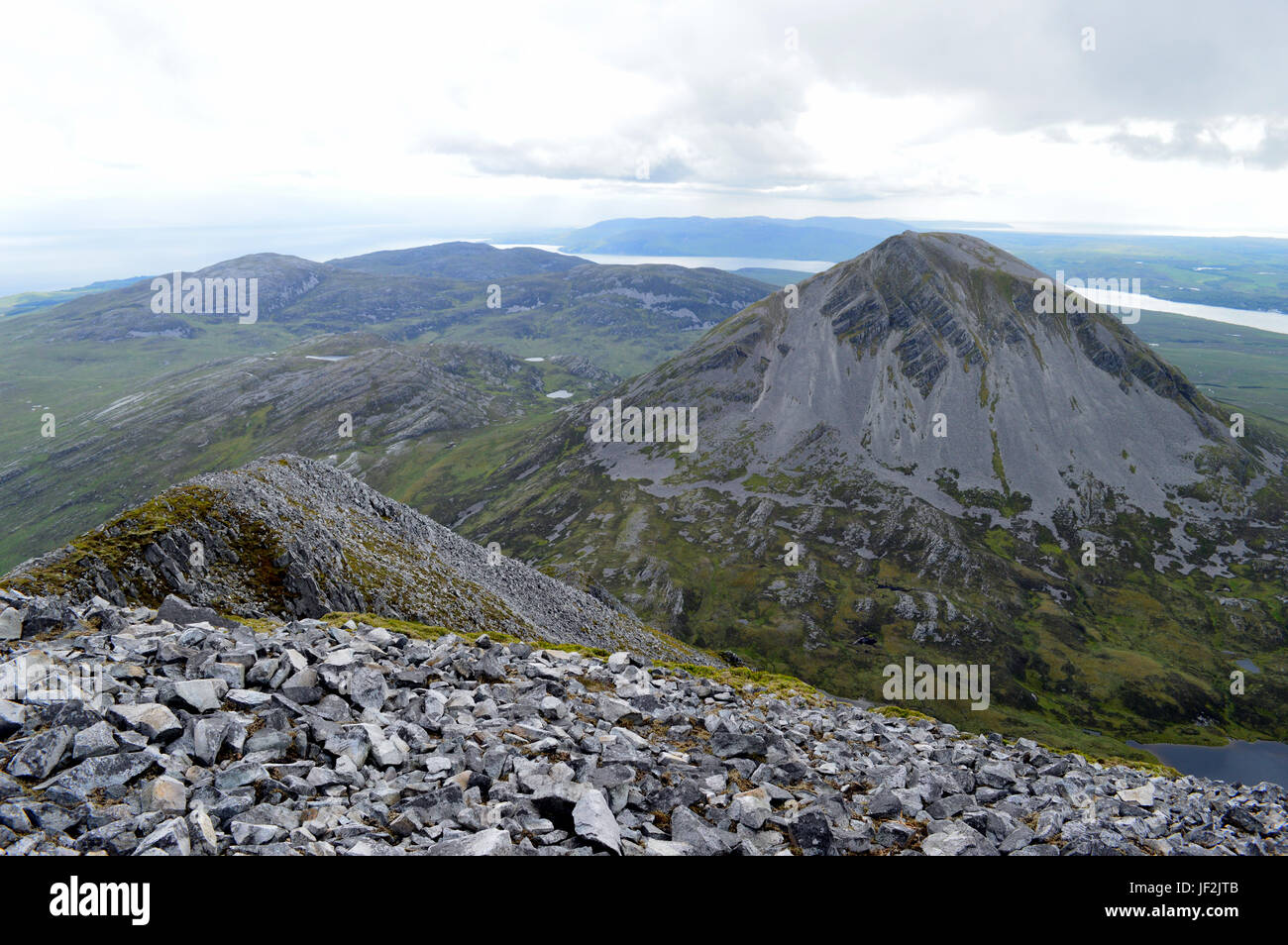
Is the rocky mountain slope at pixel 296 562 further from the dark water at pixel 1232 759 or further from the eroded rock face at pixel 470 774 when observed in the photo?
the dark water at pixel 1232 759

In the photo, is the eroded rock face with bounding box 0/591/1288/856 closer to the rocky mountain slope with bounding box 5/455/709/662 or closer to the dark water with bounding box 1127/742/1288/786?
the rocky mountain slope with bounding box 5/455/709/662

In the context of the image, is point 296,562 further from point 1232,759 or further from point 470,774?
point 1232,759

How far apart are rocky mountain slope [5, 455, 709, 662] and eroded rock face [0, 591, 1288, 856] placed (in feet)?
45.0

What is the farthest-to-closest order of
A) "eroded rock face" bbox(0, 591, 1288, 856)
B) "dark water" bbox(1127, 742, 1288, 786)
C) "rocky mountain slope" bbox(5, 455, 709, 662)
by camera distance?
"dark water" bbox(1127, 742, 1288, 786) → "rocky mountain slope" bbox(5, 455, 709, 662) → "eroded rock face" bbox(0, 591, 1288, 856)

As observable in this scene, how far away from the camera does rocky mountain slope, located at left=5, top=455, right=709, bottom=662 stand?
116 feet

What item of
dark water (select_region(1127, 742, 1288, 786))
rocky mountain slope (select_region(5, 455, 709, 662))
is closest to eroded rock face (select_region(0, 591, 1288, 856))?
rocky mountain slope (select_region(5, 455, 709, 662))

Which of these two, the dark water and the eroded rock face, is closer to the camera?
the eroded rock face

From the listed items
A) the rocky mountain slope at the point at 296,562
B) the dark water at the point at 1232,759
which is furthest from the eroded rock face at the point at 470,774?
the dark water at the point at 1232,759

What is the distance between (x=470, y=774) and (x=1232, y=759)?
186 meters

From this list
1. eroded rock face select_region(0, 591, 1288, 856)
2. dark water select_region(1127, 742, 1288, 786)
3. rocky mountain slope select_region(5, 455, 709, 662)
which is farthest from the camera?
dark water select_region(1127, 742, 1288, 786)

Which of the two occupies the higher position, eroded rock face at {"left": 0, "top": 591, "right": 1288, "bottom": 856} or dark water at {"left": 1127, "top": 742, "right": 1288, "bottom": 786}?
eroded rock face at {"left": 0, "top": 591, "right": 1288, "bottom": 856}

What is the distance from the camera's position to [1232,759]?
13175cm
